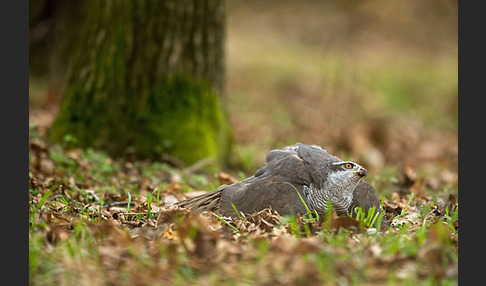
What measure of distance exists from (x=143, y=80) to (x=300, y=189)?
10.1 feet

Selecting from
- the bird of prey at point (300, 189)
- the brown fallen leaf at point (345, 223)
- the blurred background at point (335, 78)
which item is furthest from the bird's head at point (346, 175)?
the blurred background at point (335, 78)

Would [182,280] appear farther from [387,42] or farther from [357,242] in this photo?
[387,42]

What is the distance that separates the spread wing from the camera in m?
3.72

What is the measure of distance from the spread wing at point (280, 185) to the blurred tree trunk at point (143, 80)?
2.47 meters

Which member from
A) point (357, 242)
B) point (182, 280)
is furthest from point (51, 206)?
point (357, 242)

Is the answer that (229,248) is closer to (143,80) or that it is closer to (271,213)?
(271,213)

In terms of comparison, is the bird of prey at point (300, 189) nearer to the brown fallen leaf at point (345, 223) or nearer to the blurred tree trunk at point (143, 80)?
the brown fallen leaf at point (345, 223)

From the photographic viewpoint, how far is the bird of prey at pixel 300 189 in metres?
3.71

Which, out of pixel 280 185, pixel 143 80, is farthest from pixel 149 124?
pixel 280 185

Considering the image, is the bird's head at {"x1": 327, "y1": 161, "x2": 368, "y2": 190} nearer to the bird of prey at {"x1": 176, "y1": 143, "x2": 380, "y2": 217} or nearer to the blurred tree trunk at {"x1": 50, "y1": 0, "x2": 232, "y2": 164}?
the bird of prey at {"x1": 176, "y1": 143, "x2": 380, "y2": 217}

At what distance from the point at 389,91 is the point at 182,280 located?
11307 mm

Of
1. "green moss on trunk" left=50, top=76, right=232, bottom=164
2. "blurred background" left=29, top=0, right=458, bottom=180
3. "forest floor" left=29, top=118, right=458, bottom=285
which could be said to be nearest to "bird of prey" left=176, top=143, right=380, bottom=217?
"forest floor" left=29, top=118, right=458, bottom=285

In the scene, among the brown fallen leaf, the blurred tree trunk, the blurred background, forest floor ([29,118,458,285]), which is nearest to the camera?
forest floor ([29,118,458,285])

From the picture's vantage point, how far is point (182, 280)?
2.69 m
